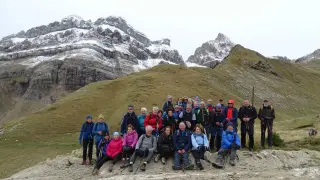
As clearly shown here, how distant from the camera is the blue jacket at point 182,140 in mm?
17422

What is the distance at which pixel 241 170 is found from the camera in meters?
16.6

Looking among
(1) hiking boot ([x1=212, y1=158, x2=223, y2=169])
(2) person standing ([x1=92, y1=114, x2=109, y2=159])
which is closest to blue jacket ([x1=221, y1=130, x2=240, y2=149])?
(1) hiking boot ([x1=212, y1=158, x2=223, y2=169])

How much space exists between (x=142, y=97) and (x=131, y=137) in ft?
156

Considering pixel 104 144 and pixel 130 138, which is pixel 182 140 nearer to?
pixel 130 138

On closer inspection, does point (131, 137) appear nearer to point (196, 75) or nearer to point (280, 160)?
point (280, 160)

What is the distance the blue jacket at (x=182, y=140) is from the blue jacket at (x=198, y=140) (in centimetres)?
22

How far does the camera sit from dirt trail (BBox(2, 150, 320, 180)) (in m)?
15.8

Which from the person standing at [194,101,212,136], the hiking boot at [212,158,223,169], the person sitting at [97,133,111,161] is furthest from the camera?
the person standing at [194,101,212,136]

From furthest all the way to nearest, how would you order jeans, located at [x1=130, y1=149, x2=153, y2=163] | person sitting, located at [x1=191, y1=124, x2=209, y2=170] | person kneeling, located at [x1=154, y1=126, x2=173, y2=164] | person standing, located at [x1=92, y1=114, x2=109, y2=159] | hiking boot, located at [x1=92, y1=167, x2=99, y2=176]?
1. person standing, located at [x1=92, y1=114, x2=109, y2=159]
2. hiking boot, located at [x1=92, y1=167, x2=99, y2=176]
3. person kneeling, located at [x1=154, y1=126, x2=173, y2=164]
4. jeans, located at [x1=130, y1=149, x2=153, y2=163]
5. person sitting, located at [x1=191, y1=124, x2=209, y2=170]

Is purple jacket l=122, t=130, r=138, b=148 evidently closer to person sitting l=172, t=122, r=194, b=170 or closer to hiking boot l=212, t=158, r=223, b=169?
person sitting l=172, t=122, r=194, b=170

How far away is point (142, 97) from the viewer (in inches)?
2591

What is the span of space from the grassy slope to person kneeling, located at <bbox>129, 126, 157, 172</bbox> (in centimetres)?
1518

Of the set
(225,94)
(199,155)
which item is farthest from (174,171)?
(225,94)

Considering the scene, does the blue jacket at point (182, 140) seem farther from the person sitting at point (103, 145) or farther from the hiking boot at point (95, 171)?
the hiking boot at point (95, 171)
